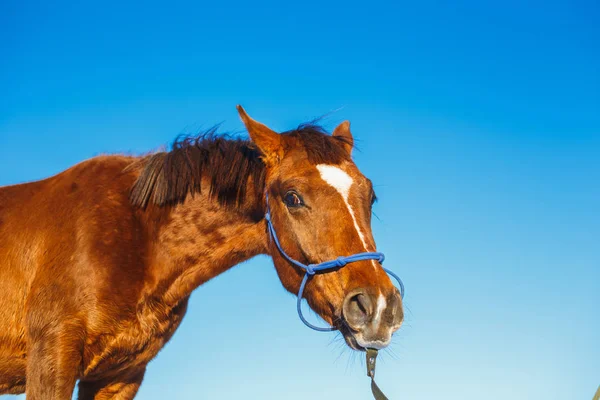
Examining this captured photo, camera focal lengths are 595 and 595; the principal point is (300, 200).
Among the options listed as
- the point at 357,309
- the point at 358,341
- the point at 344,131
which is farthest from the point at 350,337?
the point at 344,131

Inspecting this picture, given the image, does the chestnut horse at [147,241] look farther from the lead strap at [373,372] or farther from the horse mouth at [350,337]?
the lead strap at [373,372]

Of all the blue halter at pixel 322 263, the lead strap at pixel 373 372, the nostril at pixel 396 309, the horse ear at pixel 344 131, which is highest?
the horse ear at pixel 344 131

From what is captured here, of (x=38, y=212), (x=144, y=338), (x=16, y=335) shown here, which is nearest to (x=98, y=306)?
(x=144, y=338)

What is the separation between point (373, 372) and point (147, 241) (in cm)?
301

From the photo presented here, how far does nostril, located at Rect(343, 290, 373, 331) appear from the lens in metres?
4.87

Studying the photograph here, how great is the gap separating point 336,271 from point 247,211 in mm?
1635

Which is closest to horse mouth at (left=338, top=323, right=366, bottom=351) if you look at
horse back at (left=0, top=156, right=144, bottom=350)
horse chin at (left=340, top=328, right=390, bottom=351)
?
horse chin at (left=340, top=328, right=390, bottom=351)

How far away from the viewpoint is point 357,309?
16.2 ft

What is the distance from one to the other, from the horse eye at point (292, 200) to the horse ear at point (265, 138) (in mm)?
644

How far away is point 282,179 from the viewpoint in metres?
5.97

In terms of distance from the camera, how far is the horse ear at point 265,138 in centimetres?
631

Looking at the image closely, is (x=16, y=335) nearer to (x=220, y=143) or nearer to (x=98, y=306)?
(x=98, y=306)

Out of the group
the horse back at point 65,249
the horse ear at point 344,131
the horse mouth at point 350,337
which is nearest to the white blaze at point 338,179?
the horse mouth at point 350,337

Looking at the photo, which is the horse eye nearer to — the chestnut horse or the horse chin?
the chestnut horse
